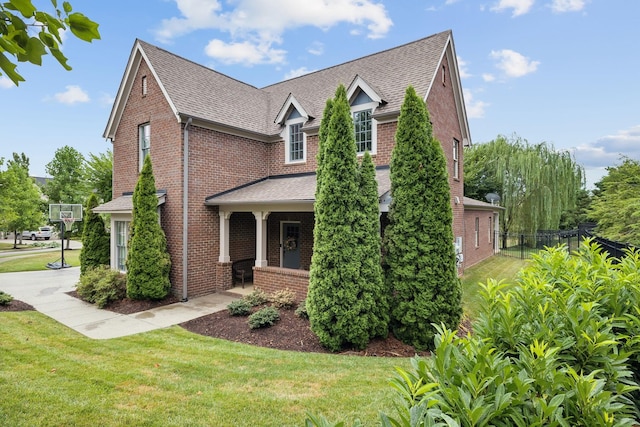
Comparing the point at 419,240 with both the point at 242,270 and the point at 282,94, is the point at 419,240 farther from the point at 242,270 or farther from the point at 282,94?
the point at 282,94

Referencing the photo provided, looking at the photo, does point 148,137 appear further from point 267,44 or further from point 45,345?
point 267,44

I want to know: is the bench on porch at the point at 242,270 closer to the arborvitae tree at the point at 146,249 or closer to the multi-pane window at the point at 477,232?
the arborvitae tree at the point at 146,249

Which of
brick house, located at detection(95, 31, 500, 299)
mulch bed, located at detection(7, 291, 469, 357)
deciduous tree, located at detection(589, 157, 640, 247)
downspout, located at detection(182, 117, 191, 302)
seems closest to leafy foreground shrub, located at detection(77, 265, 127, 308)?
mulch bed, located at detection(7, 291, 469, 357)

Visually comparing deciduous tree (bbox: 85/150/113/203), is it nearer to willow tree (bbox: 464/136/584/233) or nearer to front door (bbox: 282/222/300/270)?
front door (bbox: 282/222/300/270)

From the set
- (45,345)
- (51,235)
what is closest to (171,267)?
(45,345)

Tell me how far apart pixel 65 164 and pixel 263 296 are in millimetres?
35474

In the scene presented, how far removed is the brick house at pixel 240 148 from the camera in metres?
10.8

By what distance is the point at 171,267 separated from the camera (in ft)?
36.2

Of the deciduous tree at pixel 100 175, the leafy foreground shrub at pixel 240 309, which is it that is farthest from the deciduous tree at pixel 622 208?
the deciduous tree at pixel 100 175

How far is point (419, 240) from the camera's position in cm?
725

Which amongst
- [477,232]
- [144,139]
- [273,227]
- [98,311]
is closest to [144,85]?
[144,139]

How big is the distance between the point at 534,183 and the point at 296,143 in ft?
59.2

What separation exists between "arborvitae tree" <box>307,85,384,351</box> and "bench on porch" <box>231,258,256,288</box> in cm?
561

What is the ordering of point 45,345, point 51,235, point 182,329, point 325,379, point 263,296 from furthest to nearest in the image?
1. point 51,235
2. point 263,296
3. point 182,329
4. point 45,345
5. point 325,379
